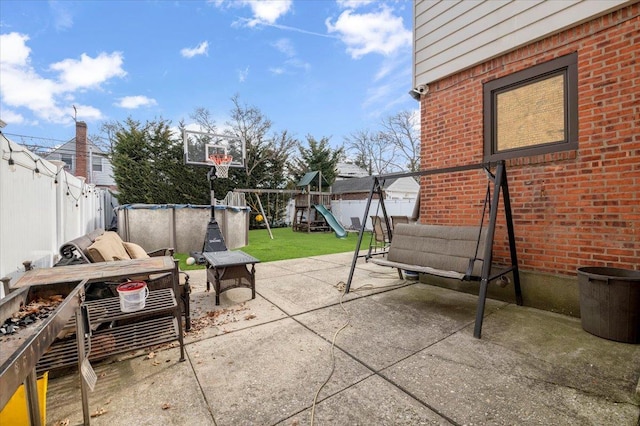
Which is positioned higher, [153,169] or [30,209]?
[153,169]

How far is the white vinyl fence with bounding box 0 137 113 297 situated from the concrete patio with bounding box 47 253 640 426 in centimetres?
167

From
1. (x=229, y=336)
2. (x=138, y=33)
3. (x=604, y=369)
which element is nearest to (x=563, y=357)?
(x=604, y=369)

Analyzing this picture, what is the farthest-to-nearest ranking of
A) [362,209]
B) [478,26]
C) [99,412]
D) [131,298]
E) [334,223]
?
[362,209], [334,223], [478,26], [131,298], [99,412]

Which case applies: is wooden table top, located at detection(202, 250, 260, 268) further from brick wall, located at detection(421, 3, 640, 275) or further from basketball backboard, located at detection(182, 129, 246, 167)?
basketball backboard, located at detection(182, 129, 246, 167)

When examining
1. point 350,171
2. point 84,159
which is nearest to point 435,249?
point 84,159

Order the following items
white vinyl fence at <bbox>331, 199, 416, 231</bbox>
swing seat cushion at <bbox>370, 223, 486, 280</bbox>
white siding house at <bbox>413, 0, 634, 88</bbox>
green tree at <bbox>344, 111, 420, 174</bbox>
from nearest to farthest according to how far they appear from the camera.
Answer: white siding house at <bbox>413, 0, 634, 88</bbox> → swing seat cushion at <bbox>370, 223, 486, 280</bbox> → white vinyl fence at <bbox>331, 199, 416, 231</bbox> → green tree at <bbox>344, 111, 420, 174</bbox>

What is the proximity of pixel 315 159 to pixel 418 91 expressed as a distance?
55.9 feet

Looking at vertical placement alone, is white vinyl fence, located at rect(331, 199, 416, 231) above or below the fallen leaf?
above

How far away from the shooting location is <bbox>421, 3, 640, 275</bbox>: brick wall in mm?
2963

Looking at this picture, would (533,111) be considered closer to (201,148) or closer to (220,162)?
(220,162)

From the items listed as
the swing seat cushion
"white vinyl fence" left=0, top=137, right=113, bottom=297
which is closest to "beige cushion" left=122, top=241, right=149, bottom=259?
"white vinyl fence" left=0, top=137, right=113, bottom=297

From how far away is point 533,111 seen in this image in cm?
370

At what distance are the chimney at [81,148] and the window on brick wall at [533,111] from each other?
24.9m

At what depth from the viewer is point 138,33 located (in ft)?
44.7
